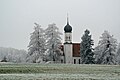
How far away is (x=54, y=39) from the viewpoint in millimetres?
Answer: 85688

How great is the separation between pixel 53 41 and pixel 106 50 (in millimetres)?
13930

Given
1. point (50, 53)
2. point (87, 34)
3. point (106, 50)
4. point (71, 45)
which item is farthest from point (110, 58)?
point (71, 45)

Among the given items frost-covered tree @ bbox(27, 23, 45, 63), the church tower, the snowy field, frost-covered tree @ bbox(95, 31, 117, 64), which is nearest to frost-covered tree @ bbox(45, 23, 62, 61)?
frost-covered tree @ bbox(27, 23, 45, 63)

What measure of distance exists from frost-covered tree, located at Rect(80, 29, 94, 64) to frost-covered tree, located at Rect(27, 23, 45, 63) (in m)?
10.1

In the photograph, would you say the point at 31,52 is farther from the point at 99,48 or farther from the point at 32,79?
the point at 32,79

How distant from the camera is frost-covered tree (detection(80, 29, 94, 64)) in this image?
81.5 metres

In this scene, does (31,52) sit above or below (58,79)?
above

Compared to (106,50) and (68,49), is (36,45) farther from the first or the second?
(68,49)

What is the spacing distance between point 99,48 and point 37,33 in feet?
53.1

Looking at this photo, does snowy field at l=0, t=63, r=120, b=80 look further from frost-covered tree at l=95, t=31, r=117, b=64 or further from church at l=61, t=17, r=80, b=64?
church at l=61, t=17, r=80, b=64

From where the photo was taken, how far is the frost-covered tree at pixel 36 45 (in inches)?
3182

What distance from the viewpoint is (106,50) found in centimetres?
8106

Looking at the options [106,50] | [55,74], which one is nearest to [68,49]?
[106,50]

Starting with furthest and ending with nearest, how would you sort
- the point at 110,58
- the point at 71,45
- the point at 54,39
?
1. the point at 71,45
2. the point at 54,39
3. the point at 110,58
